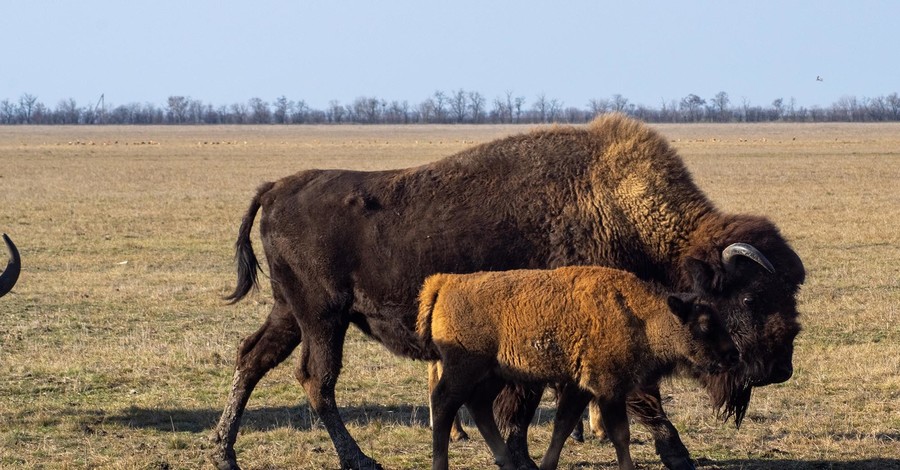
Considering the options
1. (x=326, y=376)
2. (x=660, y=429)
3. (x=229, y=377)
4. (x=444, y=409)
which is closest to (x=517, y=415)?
(x=444, y=409)

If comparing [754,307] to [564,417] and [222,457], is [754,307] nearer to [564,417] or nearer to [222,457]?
[564,417]

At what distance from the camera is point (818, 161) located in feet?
147

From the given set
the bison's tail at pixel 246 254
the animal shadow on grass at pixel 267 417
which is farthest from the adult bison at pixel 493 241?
the animal shadow on grass at pixel 267 417

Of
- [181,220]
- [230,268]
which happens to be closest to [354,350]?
[230,268]

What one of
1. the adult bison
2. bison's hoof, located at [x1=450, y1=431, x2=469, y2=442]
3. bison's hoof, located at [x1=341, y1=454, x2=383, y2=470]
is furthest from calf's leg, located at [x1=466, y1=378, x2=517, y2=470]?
bison's hoof, located at [x1=450, y1=431, x2=469, y2=442]

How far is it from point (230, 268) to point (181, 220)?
25.8ft

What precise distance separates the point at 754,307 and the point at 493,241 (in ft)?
5.51

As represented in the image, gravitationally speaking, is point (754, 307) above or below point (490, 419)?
above

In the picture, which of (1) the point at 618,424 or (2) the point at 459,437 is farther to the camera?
(2) the point at 459,437

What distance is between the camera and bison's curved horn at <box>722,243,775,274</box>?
6283mm

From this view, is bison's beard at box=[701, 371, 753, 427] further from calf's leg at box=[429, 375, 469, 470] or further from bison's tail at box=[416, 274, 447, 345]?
bison's tail at box=[416, 274, 447, 345]

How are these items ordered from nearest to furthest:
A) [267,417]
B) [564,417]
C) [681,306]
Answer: [681,306]
[564,417]
[267,417]

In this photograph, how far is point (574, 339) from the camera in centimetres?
595

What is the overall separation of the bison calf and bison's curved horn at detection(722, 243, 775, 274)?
1.69ft
